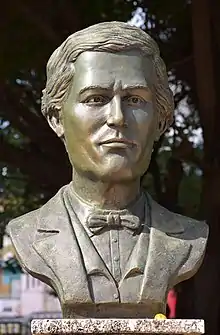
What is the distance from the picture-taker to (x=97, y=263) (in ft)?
11.1

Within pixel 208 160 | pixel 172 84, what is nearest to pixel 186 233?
pixel 208 160

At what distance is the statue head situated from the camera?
11.1 feet

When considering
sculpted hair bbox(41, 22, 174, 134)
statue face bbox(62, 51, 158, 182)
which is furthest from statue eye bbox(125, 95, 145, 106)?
sculpted hair bbox(41, 22, 174, 134)

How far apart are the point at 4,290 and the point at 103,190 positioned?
29391 millimetres

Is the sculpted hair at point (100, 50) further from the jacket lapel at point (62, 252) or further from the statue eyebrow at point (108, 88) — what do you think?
the jacket lapel at point (62, 252)

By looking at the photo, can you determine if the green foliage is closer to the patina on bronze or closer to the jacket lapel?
the patina on bronze

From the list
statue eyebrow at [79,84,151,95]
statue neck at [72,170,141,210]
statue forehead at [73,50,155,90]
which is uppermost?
statue forehead at [73,50,155,90]

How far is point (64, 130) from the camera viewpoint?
3.56 meters

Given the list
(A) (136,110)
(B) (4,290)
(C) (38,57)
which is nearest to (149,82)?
(A) (136,110)

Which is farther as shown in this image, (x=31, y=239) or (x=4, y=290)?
(x=4, y=290)

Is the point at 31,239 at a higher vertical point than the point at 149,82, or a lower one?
lower

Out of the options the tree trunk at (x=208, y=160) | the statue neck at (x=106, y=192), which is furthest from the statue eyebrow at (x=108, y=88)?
the tree trunk at (x=208, y=160)

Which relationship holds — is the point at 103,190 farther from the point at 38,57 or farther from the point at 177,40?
the point at 177,40

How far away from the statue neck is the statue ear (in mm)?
202
